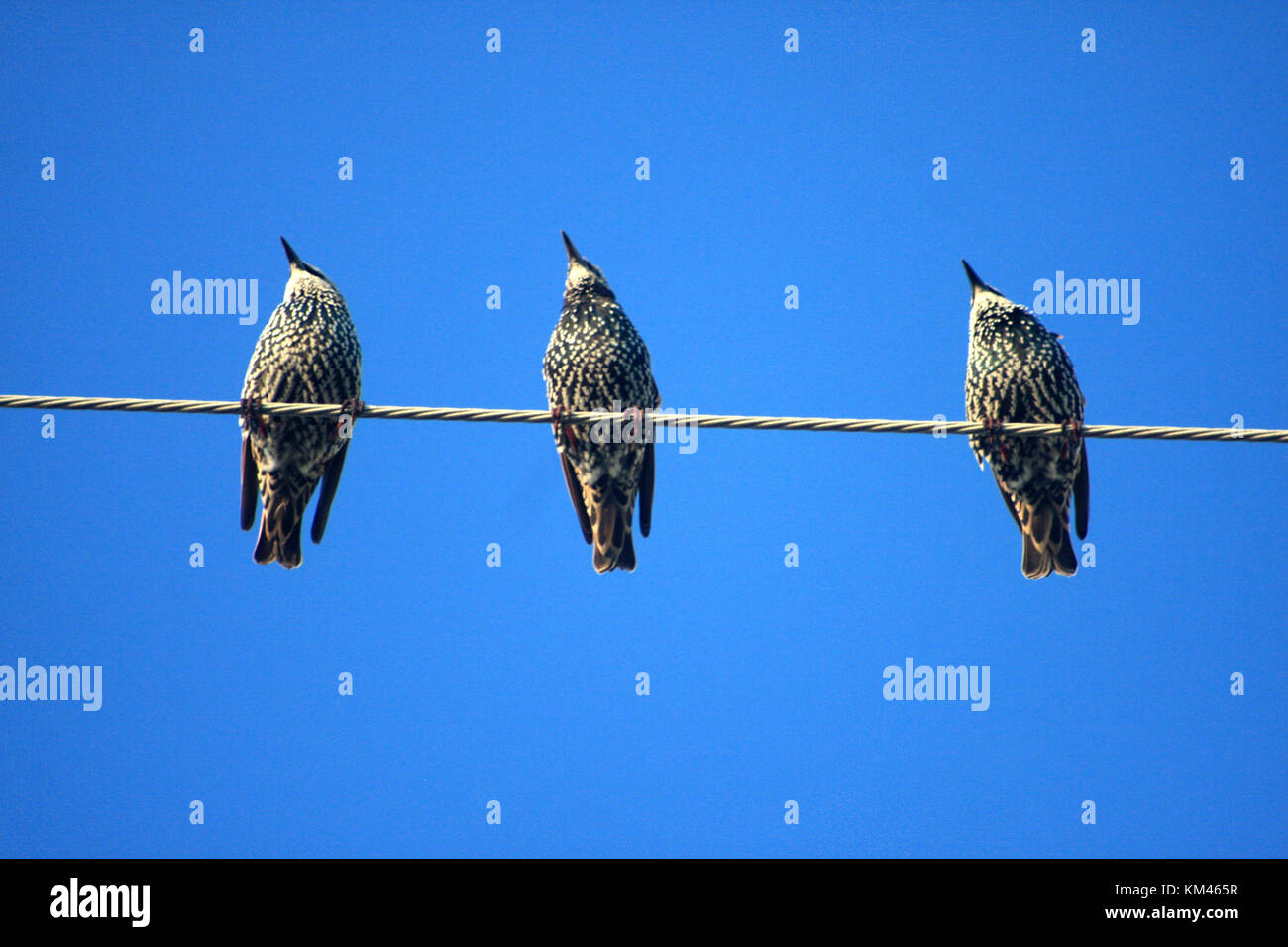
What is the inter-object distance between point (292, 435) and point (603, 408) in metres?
1.74

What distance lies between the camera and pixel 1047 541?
6.89 meters

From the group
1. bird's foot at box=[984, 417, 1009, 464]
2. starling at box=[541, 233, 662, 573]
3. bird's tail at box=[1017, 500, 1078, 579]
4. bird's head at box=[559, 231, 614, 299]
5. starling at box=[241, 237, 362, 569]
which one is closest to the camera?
starling at box=[241, 237, 362, 569]

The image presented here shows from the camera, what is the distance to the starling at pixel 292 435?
21.6 ft

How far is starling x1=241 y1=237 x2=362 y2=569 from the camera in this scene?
6.58 metres

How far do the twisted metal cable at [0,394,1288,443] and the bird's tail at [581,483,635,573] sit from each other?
6.17 feet

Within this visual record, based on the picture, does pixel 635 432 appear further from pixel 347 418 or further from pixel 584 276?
pixel 584 276

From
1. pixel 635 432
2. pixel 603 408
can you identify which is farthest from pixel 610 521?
pixel 635 432

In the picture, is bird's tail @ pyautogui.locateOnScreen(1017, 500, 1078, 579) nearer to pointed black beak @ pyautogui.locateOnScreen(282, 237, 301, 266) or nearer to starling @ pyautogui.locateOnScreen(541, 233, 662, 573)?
starling @ pyautogui.locateOnScreen(541, 233, 662, 573)

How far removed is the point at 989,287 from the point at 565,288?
265 centimetres

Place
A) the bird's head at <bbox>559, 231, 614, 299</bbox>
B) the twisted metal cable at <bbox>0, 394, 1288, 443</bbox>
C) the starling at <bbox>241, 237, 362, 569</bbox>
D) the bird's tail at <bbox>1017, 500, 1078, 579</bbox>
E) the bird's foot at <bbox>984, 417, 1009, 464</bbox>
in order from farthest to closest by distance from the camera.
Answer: the bird's head at <bbox>559, 231, 614, 299</bbox> → the bird's tail at <bbox>1017, 500, 1078, 579</bbox> → the bird's foot at <bbox>984, 417, 1009, 464</bbox> → the starling at <bbox>241, 237, 362, 569</bbox> → the twisted metal cable at <bbox>0, 394, 1288, 443</bbox>

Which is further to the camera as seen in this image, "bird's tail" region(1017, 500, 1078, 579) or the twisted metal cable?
"bird's tail" region(1017, 500, 1078, 579)

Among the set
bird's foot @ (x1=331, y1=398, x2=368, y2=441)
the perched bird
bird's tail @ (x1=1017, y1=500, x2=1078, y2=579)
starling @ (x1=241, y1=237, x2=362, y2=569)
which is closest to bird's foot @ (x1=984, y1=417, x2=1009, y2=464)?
the perched bird

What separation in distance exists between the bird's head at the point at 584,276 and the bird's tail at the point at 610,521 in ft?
4.30

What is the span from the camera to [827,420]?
4.88 metres
